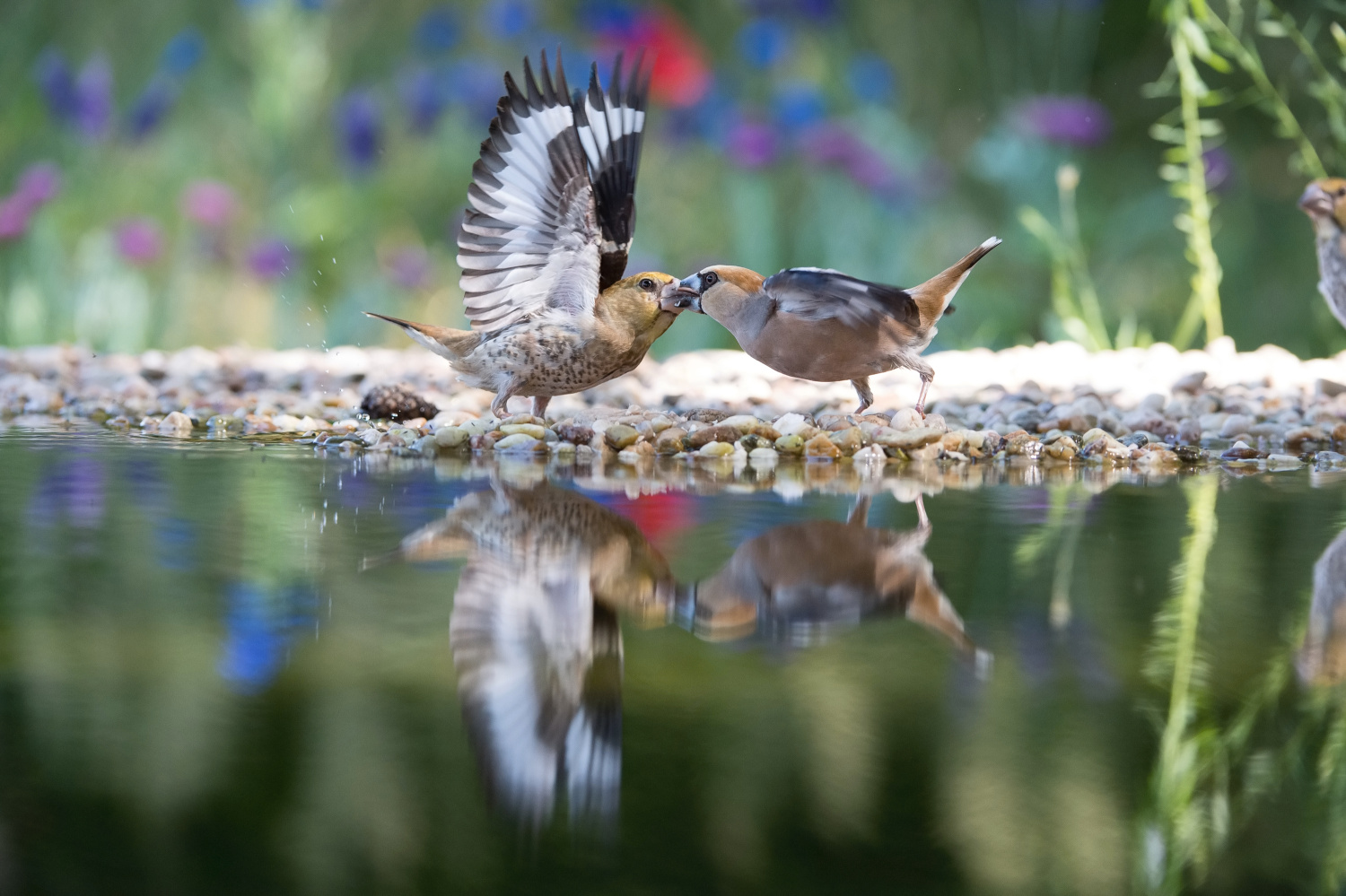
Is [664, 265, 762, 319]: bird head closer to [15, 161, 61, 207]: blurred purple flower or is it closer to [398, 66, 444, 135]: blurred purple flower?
[398, 66, 444, 135]: blurred purple flower

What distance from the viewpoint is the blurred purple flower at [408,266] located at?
596cm

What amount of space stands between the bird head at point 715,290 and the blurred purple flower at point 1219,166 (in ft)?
10.5

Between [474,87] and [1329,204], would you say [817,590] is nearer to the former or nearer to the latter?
[1329,204]

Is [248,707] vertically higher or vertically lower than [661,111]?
lower

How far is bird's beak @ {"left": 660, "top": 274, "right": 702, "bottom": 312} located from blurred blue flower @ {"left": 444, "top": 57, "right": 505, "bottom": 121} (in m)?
2.75

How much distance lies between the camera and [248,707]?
3.92ft

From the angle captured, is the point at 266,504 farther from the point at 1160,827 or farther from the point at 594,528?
the point at 1160,827

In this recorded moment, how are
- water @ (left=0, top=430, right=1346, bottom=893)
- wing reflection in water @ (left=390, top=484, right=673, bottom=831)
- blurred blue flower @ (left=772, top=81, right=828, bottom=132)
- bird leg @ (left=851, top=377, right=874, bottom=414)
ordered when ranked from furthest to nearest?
blurred blue flower @ (left=772, top=81, right=828, bottom=132), bird leg @ (left=851, top=377, right=874, bottom=414), wing reflection in water @ (left=390, top=484, right=673, bottom=831), water @ (left=0, top=430, right=1346, bottom=893)

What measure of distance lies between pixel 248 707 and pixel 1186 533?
1569 millimetres

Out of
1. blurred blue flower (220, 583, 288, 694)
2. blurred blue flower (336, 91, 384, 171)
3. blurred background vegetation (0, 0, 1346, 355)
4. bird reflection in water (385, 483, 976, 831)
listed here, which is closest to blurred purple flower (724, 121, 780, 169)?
blurred background vegetation (0, 0, 1346, 355)

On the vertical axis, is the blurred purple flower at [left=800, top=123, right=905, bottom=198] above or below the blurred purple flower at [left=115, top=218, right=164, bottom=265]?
above

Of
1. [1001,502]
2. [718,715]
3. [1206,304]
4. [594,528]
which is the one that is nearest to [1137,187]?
[1206,304]

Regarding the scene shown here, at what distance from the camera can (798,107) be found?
581cm

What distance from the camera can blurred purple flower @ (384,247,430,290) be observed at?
596 cm
